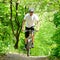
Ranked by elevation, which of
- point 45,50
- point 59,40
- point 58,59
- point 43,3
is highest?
point 43,3

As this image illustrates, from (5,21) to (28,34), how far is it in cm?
252

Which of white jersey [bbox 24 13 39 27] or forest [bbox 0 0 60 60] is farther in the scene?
forest [bbox 0 0 60 60]

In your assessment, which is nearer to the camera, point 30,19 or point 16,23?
point 30,19

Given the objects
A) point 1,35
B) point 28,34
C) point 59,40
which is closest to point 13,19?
point 1,35

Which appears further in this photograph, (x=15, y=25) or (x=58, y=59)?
(x=15, y=25)

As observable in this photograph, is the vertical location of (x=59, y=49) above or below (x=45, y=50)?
above

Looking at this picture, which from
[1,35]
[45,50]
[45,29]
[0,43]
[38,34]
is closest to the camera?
[0,43]

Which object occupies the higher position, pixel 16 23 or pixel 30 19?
pixel 30 19

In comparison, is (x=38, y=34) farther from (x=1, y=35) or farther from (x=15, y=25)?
(x=1, y=35)

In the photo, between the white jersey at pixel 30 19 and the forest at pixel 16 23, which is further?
the forest at pixel 16 23

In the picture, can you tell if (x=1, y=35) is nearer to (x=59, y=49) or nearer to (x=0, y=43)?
(x=0, y=43)

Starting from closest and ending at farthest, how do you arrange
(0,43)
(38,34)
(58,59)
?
(58,59)
(0,43)
(38,34)

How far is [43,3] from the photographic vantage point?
46.2ft

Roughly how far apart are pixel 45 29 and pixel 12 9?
5.30 meters
